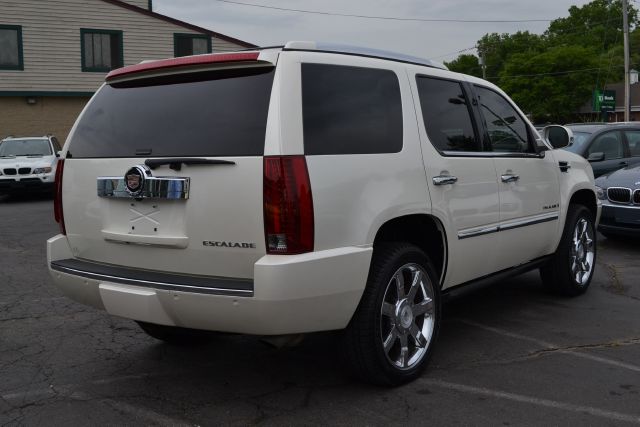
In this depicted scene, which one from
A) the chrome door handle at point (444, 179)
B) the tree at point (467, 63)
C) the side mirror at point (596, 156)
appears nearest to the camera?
the chrome door handle at point (444, 179)

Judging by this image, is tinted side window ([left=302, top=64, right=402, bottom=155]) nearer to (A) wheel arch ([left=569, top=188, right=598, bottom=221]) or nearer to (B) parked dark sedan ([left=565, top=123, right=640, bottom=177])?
(A) wheel arch ([left=569, top=188, right=598, bottom=221])

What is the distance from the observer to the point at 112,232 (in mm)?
3889

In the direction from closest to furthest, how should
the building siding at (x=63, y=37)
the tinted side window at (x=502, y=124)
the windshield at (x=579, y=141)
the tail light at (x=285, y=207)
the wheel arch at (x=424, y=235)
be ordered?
the tail light at (x=285, y=207)
the wheel arch at (x=424, y=235)
the tinted side window at (x=502, y=124)
the windshield at (x=579, y=141)
the building siding at (x=63, y=37)

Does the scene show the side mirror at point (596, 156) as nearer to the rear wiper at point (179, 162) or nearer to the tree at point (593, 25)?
the rear wiper at point (179, 162)

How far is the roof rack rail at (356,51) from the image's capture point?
12.2 feet

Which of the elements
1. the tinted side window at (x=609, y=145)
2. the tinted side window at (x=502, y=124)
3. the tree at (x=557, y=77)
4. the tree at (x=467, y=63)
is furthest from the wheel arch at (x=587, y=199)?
the tree at (x=467, y=63)

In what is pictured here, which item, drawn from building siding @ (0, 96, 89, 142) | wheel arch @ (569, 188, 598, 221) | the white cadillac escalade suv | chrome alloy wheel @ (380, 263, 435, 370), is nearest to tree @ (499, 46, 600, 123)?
building siding @ (0, 96, 89, 142)

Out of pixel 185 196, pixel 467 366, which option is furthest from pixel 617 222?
pixel 185 196

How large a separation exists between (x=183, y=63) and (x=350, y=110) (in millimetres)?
939

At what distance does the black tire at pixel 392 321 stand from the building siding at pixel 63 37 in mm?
23293

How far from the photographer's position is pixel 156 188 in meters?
3.65

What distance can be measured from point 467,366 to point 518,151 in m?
1.82

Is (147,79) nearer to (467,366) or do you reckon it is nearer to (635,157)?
(467,366)

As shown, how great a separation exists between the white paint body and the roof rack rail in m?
0.05
